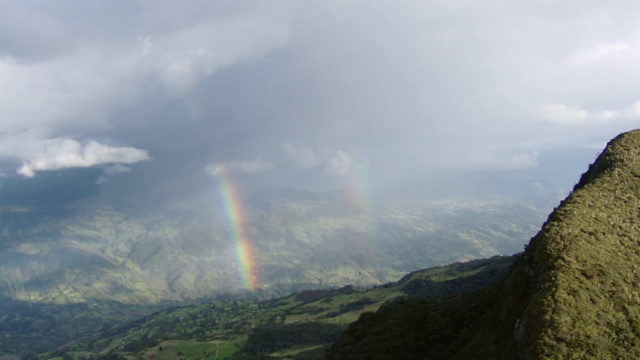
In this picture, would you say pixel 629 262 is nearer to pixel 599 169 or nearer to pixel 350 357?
pixel 599 169

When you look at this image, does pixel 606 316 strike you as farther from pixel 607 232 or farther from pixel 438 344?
pixel 438 344

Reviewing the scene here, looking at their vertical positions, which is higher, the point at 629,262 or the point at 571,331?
the point at 629,262

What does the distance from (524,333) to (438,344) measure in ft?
116

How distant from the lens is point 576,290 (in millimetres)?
40438

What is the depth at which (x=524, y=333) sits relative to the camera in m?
39.4

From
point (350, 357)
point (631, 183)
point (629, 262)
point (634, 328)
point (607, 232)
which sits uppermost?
point (631, 183)

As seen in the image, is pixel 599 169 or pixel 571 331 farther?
pixel 599 169

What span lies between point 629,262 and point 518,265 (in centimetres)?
1171

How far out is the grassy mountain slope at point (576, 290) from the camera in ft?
123

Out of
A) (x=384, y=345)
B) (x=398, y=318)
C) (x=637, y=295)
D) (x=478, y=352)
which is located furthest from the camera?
(x=398, y=318)

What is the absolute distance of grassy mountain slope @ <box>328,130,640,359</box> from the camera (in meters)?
37.4

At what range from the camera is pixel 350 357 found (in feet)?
298

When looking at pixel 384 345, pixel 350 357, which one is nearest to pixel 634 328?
pixel 384 345

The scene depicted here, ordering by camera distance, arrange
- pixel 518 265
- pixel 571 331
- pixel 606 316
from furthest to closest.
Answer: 1. pixel 518 265
2. pixel 606 316
3. pixel 571 331
